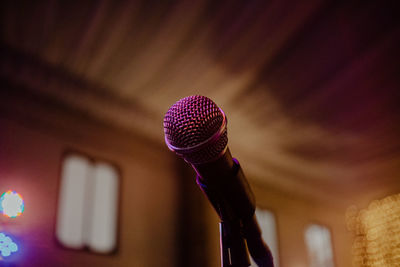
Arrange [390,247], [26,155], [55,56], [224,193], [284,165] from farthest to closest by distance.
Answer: [390,247] < [284,165] < [26,155] < [55,56] < [224,193]

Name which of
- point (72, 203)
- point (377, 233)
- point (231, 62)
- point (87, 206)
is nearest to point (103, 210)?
point (87, 206)

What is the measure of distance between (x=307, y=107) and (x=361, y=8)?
1755 mm

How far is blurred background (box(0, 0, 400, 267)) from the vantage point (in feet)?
13.1

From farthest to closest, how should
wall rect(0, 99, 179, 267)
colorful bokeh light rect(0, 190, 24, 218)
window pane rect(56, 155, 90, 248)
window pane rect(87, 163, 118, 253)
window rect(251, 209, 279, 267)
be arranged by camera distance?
window rect(251, 209, 279, 267), window pane rect(87, 163, 118, 253), window pane rect(56, 155, 90, 248), wall rect(0, 99, 179, 267), colorful bokeh light rect(0, 190, 24, 218)

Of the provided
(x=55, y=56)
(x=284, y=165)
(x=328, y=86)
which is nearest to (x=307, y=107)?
(x=328, y=86)

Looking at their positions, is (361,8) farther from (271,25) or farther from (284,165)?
(284,165)

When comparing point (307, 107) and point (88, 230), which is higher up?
point (307, 107)

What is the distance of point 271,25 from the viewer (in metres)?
4.03

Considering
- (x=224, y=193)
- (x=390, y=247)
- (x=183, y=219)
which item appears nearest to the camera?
(x=224, y=193)

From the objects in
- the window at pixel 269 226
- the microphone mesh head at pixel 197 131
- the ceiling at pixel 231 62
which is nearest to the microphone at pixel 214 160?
the microphone mesh head at pixel 197 131

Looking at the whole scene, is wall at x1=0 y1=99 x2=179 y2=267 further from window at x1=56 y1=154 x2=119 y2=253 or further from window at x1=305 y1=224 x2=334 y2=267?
window at x1=305 y1=224 x2=334 y2=267

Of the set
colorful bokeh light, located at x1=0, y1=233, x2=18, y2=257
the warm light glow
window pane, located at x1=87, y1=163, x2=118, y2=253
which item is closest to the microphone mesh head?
colorful bokeh light, located at x1=0, y1=233, x2=18, y2=257

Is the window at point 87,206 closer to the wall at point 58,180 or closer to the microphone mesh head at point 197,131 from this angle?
the wall at point 58,180

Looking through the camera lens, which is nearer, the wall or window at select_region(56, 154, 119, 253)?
the wall
